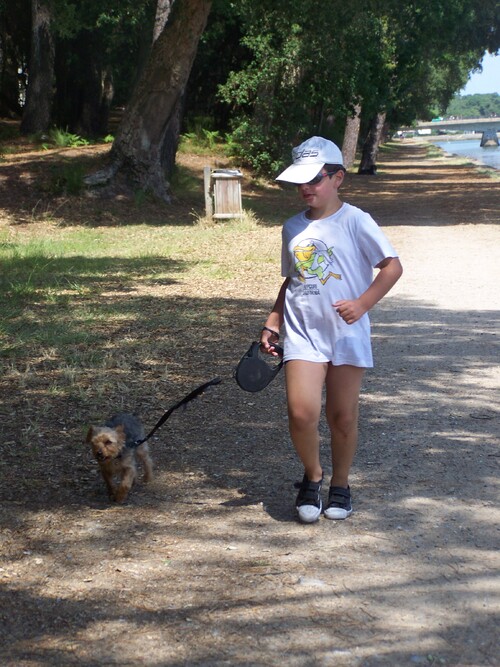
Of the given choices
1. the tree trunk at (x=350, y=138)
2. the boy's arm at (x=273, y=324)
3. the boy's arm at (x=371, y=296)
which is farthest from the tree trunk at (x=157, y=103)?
the tree trunk at (x=350, y=138)

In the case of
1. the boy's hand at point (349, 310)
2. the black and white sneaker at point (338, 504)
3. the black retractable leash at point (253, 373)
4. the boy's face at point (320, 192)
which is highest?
the boy's face at point (320, 192)

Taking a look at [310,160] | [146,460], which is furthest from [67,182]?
[310,160]

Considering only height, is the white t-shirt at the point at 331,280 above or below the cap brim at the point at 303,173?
below

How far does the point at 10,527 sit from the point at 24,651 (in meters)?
1.30

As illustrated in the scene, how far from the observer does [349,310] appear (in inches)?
183

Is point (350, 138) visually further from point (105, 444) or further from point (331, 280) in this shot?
point (331, 280)

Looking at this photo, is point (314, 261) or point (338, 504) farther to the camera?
point (338, 504)

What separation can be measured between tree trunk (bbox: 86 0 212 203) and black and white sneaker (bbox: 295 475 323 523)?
16.8m

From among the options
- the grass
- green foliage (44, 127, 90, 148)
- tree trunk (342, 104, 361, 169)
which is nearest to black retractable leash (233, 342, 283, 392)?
the grass

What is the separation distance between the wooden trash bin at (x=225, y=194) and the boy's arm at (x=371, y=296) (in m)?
15.3

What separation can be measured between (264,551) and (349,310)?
1.13 m

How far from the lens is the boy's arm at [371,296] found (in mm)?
4645

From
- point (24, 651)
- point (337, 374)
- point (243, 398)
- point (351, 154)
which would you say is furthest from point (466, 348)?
point (351, 154)

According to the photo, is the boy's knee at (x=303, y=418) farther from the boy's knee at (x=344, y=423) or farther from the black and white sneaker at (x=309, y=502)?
the black and white sneaker at (x=309, y=502)
